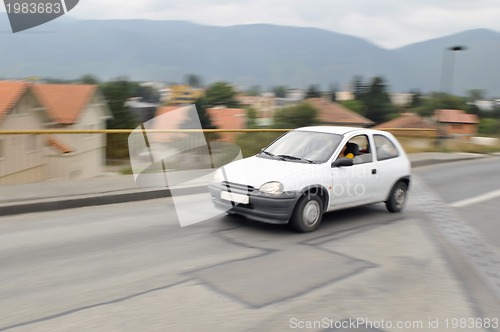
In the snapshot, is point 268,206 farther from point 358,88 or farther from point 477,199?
point 358,88

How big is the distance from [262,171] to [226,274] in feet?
7.35

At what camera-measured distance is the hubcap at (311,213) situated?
6633mm

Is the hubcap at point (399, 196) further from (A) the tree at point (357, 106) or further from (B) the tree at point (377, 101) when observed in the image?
(A) the tree at point (357, 106)

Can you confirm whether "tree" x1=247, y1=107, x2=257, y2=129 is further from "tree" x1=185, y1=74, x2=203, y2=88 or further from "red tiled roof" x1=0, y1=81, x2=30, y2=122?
"red tiled roof" x1=0, y1=81, x2=30, y2=122

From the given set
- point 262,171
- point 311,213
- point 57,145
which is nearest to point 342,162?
point 311,213

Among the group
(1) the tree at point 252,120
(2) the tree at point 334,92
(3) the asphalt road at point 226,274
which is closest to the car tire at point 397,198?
(3) the asphalt road at point 226,274

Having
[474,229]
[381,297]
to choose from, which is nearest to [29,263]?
[381,297]

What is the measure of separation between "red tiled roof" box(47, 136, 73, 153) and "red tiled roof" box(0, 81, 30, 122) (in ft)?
40.2

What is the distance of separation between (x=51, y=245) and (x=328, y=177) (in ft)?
13.2

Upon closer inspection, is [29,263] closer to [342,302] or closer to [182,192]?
[342,302]

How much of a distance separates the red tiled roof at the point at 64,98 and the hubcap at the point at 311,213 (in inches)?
920

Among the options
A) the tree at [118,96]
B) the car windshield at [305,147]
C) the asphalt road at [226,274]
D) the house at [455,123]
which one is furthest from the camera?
the tree at [118,96]

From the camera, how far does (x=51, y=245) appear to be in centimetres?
584

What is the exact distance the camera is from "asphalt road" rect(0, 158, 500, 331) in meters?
3.80
